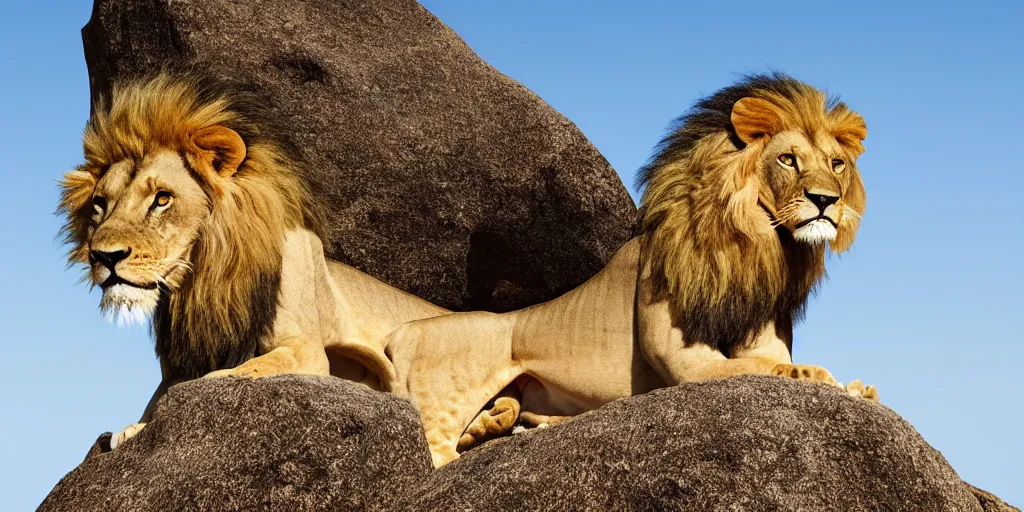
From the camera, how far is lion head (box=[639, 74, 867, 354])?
5.96 meters

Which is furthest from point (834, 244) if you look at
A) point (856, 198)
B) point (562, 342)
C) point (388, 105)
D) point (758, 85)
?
point (388, 105)

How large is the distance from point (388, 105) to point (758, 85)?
1801 millimetres

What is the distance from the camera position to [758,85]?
20.8 ft

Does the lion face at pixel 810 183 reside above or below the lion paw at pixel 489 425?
above

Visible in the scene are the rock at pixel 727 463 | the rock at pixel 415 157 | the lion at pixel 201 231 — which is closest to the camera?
the rock at pixel 727 463

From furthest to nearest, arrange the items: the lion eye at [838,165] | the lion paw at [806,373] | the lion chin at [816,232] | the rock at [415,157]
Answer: the rock at [415,157], the lion eye at [838,165], the lion chin at [816,232], the lion paw at [806,373]

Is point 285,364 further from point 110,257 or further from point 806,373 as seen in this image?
point 806,373

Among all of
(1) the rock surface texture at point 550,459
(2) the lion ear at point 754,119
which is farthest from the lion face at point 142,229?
(2) the lion ear at point 754,119

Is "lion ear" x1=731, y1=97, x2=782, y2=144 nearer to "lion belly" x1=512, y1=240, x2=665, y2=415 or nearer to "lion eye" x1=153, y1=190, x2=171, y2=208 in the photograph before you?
"lion belly" x1=512, y1=240, x2=665, y2=415

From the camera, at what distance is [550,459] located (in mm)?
5062

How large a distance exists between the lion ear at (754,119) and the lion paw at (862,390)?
1.17 meters

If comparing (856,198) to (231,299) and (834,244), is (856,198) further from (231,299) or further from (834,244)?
(231,299)

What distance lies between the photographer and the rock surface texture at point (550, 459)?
15.9ft

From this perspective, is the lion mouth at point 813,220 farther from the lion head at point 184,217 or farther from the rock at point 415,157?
the lion head at point 184,217
